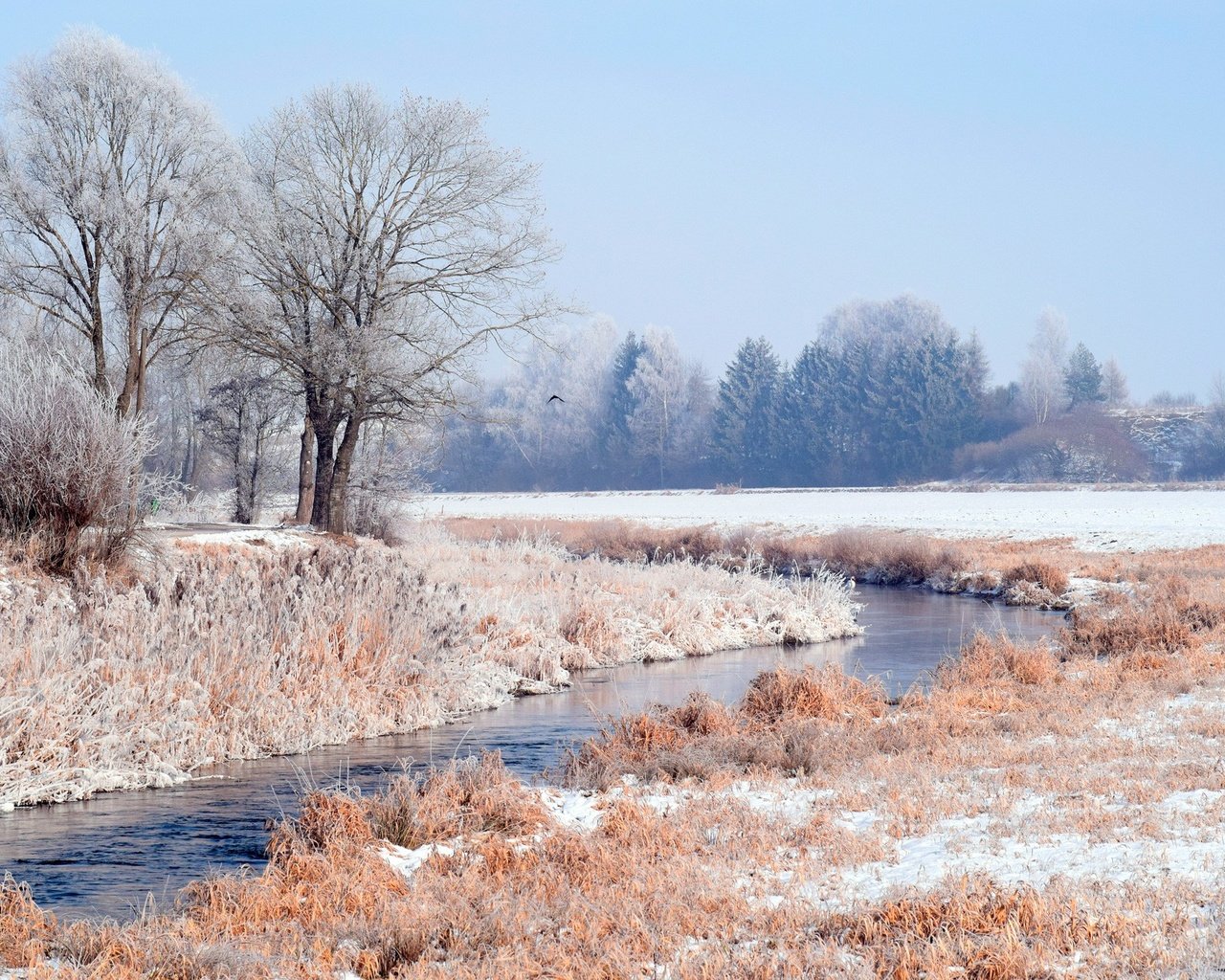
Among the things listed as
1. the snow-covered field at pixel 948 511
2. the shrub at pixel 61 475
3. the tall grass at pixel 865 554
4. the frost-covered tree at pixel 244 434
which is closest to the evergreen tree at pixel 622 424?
the snow-covered field at pixel 948 511

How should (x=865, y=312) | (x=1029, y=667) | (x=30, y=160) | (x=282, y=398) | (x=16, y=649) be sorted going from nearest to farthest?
(x=16, y=649) < (x=1029, y=667) < (x=30, y=160) < (x=282, y=398) < (x=865, y=312)

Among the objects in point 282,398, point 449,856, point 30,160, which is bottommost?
point 449,856

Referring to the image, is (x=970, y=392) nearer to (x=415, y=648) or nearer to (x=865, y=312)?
(x=865, y=312)

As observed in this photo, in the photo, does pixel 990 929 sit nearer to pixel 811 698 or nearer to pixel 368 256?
pixel 811 698

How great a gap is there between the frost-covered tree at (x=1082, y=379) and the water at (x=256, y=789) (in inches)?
3059

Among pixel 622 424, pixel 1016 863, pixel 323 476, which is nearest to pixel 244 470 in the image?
pixel 323 476

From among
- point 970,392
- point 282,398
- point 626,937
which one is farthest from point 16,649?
point 970,392

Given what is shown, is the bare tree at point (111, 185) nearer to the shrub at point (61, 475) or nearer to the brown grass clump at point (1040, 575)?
the shrub at point (61, 475)

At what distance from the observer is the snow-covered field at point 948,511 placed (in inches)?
1360

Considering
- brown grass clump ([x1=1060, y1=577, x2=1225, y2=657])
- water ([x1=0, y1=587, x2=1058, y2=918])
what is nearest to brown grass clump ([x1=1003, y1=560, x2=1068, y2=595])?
brown grass clump ([x1=1060, y1=577, x2=1225, y2=657])

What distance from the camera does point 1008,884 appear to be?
552cm

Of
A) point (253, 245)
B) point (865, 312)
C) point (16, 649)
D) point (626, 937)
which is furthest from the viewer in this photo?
point (865, 312)

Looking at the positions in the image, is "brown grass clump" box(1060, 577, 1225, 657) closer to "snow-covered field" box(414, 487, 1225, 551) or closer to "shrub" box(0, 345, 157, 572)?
"snow-covered field" box(414, 487, 1225, 551)

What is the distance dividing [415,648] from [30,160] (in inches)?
792
